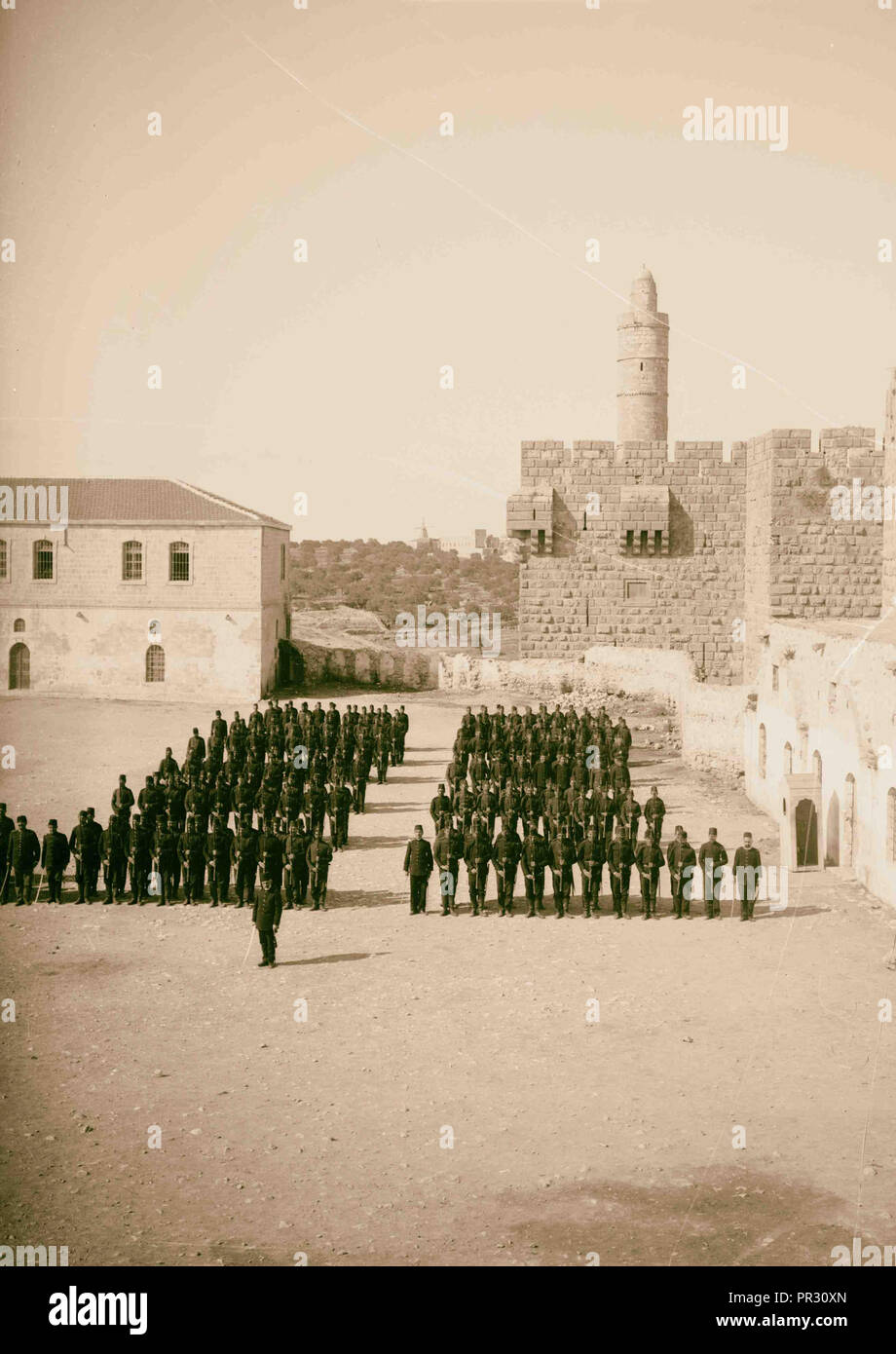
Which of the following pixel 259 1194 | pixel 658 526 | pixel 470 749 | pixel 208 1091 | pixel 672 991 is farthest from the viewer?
pixel 658 526

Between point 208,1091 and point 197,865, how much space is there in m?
5.70

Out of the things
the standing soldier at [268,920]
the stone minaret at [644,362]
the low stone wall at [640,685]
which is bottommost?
the standing soldier at [268,920]

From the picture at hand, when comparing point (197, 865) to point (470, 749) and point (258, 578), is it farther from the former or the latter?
point (258, 578)

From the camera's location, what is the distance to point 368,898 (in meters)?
15.8

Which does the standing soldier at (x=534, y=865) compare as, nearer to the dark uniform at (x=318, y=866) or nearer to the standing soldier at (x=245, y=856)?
the dark uniform at (x=318, y=866)

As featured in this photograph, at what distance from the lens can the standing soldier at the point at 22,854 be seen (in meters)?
15.1

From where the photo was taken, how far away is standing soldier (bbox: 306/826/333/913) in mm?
15047

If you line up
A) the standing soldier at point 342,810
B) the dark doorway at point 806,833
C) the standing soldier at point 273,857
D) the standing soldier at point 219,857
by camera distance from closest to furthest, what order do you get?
1. the standing soldier at point 273,857
2. the standing soldier at point 219,857
3. the dark doorway at point 806,833
4. the standing soldier at point 342,810

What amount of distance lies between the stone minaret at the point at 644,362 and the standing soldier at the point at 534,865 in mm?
18418

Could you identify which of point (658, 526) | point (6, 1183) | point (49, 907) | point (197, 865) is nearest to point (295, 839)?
point (197, 865)

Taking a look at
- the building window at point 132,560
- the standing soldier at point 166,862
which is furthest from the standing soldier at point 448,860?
the building window at point 132,560

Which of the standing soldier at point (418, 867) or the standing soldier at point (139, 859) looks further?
the standing soldier at point (139, 859)

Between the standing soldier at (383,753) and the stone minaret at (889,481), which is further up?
the stone minaret at (889,481)

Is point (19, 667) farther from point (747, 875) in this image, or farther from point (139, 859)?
point (747, 875)
